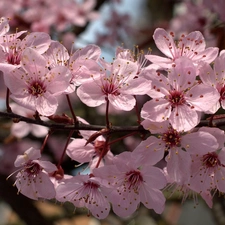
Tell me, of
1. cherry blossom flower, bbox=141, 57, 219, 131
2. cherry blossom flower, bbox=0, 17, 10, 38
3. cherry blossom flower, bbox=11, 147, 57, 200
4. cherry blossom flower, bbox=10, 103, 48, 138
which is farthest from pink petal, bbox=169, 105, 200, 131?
cherry blossom flower, bbox=10, 103, 48, 138

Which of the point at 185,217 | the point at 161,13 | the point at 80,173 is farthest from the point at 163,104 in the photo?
the point at 161,13

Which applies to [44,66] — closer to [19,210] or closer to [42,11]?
[19,210]

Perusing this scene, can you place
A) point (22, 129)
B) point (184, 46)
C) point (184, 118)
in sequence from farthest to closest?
point (22, 129)
point (184, 46)
point (184, 118)

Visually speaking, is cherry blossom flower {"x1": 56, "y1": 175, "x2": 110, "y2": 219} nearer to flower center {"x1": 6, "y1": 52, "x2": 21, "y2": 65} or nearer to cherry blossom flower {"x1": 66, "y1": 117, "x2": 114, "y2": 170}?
cherry blossom flower {"x1": 66, "y1": 117, "x2": 114, "y2": 170}

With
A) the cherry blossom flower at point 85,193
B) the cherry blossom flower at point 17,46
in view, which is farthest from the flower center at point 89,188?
the cherry blossom flower at point 17,46

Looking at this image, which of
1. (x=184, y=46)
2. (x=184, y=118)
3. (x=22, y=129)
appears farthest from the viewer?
(x=22, y=129)

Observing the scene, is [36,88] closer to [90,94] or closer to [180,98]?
[90,94]

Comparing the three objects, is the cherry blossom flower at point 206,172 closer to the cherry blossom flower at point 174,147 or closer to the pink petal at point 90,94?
the cherry blossom flower at point 174,147

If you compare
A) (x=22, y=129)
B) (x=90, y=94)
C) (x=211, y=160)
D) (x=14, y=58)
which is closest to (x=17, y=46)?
(x=14, y=58)
